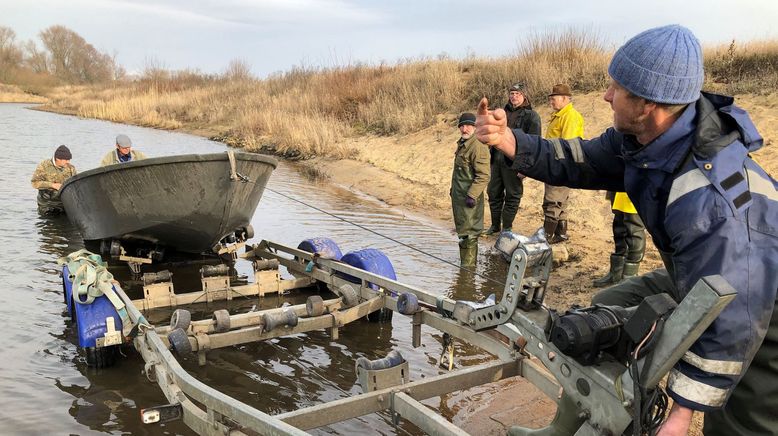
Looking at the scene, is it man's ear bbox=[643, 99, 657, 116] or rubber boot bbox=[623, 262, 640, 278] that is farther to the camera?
rubber boot bbox=[623, 262, 640, 278]

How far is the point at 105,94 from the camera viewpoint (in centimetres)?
4591

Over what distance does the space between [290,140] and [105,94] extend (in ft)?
106

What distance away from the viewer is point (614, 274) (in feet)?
21.0

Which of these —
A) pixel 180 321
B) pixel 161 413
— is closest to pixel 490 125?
pixel 161 413

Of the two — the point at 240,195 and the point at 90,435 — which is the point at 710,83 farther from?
the point at 90,435

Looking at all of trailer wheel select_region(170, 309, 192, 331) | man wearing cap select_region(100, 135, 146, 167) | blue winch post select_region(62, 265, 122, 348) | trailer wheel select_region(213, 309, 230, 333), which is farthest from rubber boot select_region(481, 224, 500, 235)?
blue winch post select_region(62, 265, 122, 348)

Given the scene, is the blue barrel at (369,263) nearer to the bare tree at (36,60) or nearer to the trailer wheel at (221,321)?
the trailer wheel at (221,321)

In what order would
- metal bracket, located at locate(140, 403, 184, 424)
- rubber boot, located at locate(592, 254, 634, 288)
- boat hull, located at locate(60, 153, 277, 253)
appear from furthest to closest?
rubber boot, located at locate(592, 254, 634, 288) < boat hull, located at locate(60, 153, 277, 253) < metal bracket, located at locate(140, 403, 184, 424)

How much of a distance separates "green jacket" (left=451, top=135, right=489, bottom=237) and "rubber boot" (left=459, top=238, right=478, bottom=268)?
109 millimetres

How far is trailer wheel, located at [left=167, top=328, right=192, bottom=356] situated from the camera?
377 cm

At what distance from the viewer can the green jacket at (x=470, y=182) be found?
701cm

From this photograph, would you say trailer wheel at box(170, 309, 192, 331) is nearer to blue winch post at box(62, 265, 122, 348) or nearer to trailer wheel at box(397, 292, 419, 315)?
blue winch post at box(62, 265, 122, 348)

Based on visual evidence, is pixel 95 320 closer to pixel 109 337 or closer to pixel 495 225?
pixel 109 337

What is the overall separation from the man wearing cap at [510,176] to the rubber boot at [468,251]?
4.06ft
